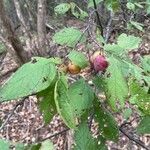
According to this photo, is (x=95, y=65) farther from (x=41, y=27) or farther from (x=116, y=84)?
(x=41, y=27)

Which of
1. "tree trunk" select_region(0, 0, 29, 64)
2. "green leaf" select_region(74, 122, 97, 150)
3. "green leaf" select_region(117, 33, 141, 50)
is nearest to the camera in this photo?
"green leaf" select_region(74, 122, 97, 150)

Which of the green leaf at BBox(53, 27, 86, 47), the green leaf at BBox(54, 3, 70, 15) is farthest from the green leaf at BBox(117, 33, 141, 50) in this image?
the green leaf at BBox(54, 3, 70, 15)

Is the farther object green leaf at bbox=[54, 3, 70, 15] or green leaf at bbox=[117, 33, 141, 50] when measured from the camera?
green leaf at bbox=[54, 3, 70, 15]

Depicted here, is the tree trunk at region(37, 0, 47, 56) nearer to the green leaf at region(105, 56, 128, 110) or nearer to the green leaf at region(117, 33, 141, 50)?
the green leaf at region(117, 33, 141, 50)

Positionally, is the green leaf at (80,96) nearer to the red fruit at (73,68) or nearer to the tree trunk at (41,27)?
the red fruit at (73,68)

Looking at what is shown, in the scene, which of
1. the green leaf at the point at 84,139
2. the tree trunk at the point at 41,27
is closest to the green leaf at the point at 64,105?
the green leaf at the point at 84,139

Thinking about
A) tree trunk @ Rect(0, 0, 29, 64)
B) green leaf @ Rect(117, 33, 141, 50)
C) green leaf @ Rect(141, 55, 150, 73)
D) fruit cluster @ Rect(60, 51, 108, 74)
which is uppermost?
fruit cluster @ Rect(60, 51, 108, 74)
